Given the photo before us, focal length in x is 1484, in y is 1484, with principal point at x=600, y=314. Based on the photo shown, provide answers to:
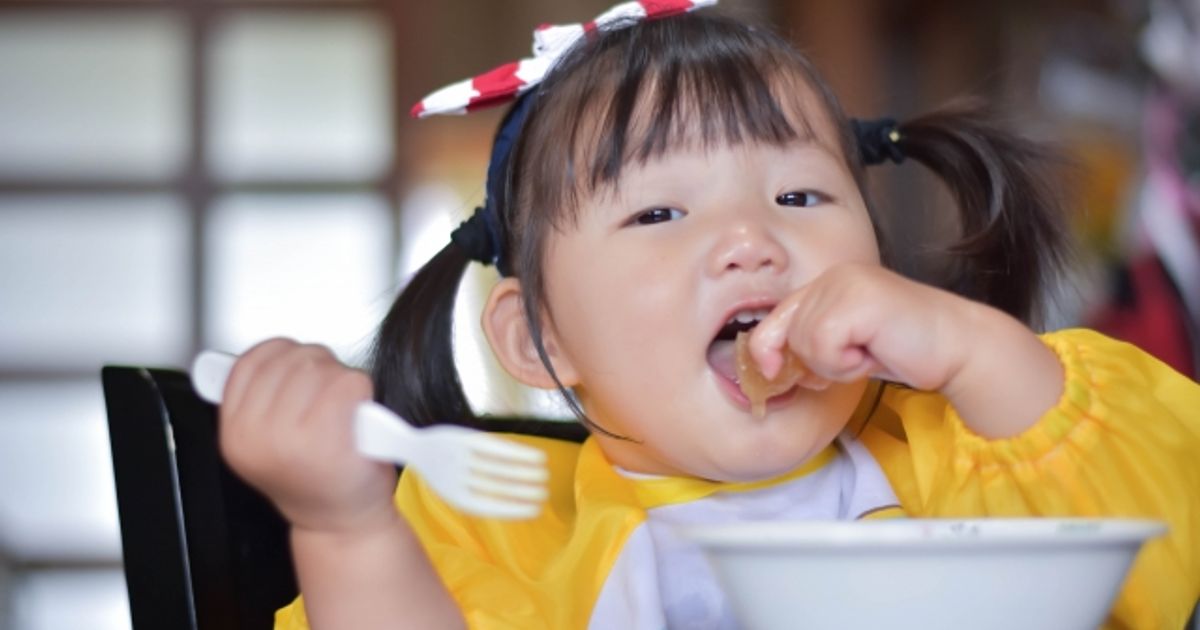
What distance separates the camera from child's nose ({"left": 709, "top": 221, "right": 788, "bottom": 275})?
0.89 m

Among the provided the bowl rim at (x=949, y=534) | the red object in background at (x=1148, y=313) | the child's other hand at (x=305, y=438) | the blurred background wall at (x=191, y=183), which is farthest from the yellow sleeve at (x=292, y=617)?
the blurred background wall at (x=191, y=183)

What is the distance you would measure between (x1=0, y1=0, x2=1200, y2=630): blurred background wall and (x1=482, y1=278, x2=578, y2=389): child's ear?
2.62m

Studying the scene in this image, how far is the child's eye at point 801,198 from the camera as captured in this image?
97 centimetres

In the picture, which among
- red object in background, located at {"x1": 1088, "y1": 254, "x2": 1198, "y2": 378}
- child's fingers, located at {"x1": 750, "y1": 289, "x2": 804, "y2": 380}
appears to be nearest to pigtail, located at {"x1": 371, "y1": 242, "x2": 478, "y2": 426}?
child's fingers, located at {"x1": 750, "y1": 289, "x2": 804, "y2": 380}

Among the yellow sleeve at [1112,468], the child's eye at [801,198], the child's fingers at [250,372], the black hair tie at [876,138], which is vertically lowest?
the yellow sleeve at [1112,468]

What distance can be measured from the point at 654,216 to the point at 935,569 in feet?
1.38

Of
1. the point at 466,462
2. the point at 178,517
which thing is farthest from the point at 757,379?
the point at 178,517

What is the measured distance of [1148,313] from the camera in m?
2.64

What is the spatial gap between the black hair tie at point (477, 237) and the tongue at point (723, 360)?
248 millimetres

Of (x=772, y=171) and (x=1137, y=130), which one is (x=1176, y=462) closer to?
(x=772, y=171)

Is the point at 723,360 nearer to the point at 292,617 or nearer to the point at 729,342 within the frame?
the point at 729,342

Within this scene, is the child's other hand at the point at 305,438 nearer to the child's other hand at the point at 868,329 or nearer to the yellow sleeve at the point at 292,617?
the yellow sleeve at the point at 292,617

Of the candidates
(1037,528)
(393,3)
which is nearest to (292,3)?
(393,3)

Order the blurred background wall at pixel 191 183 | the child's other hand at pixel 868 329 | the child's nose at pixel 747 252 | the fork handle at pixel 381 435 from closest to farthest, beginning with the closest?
the fork handle at pixel 381 435, the child's other hand at pixel 868 329, the child's nose at pixel 747 252, the blurred background wall at pixel 191 183
